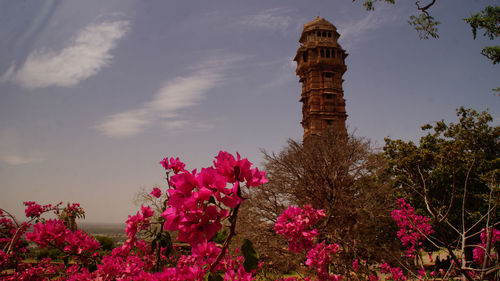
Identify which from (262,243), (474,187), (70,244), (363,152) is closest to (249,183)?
(70,244)

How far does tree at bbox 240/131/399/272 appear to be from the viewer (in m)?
11.2

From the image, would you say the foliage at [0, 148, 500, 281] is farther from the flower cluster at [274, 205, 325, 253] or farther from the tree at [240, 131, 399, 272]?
the tree at [240, 131, 399, 272]

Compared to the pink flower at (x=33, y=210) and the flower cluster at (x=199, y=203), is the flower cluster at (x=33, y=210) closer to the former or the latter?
the pink flower at (x=33, y=210)

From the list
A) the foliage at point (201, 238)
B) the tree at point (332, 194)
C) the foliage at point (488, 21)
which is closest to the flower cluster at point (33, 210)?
the foliage at point (201, 238)

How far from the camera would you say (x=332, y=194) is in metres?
12.1

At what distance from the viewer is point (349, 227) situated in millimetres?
11430

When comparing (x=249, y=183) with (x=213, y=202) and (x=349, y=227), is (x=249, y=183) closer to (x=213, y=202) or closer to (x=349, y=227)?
(x=213, y=202)

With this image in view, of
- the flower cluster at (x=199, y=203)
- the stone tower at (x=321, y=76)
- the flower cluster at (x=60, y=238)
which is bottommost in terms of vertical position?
the flower cluster at (x=60, y=238)

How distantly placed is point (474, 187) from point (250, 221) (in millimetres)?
14927

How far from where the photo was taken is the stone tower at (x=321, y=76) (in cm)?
2995

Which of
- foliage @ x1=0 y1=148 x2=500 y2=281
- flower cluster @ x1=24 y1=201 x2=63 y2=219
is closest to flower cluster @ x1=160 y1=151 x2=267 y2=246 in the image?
foliage @ x1=0 y1=148 x2=500 y2=281

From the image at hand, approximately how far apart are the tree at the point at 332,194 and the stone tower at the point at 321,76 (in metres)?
15.3

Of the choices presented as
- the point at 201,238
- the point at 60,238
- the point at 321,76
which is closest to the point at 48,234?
the point at 60,238

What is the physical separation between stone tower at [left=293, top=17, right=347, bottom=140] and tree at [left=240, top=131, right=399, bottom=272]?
15.3m
